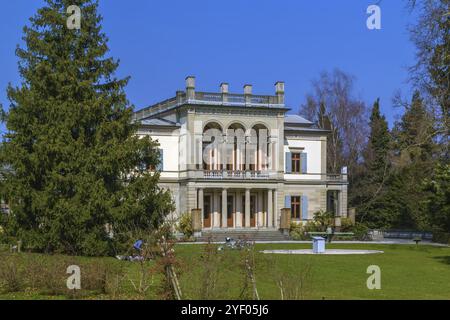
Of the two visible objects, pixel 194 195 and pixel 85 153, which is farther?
pixel 194 195

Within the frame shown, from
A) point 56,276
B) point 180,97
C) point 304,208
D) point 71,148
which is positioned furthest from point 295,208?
point 56,276

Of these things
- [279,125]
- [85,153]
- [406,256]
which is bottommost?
[406,256]

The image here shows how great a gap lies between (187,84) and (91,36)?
59.2 ft

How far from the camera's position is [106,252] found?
20.3m

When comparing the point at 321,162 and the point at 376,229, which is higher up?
the point at 321,162

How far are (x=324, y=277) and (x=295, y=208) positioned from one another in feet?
85.4

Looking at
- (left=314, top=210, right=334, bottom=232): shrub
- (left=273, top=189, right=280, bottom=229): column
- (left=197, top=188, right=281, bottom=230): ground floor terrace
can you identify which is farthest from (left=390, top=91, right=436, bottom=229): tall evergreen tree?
(left=197, top=188, right=281, bottom=230): ground floor terrace

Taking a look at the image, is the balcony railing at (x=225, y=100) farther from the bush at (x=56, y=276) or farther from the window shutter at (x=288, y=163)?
the bush at (x=56, y=276)

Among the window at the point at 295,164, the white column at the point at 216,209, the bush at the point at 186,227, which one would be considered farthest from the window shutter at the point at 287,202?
the bush at the point at 186,227

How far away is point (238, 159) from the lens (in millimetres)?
41781

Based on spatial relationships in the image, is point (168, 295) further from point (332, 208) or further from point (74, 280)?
point (332, 208)

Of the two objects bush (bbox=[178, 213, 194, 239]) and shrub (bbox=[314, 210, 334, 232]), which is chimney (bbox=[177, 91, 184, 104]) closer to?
bush (bbox=[178, 213, 194, 239])

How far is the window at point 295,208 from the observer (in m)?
42.6
